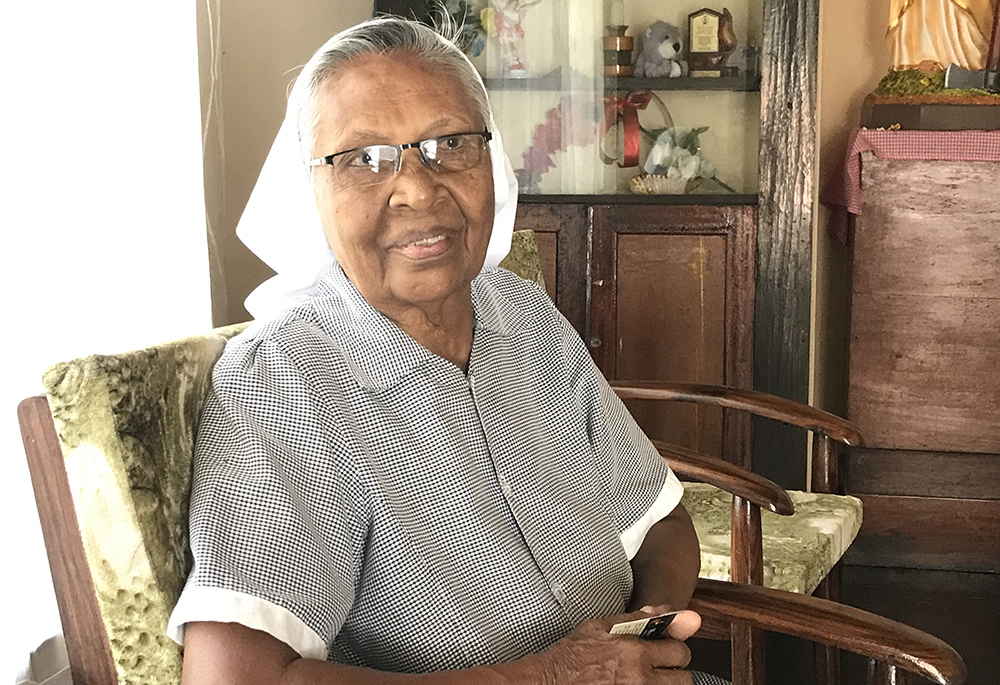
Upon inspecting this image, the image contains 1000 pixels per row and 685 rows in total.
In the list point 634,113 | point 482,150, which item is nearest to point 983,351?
point 634,113

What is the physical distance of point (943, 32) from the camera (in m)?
2.99

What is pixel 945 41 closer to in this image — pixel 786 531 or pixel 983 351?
pixel 983 351

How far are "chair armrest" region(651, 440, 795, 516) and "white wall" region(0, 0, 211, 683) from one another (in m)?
0.85

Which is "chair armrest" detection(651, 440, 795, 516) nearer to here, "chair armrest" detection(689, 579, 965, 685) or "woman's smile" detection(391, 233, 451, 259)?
"chair armrest" detection(689, 579, 965, 685)

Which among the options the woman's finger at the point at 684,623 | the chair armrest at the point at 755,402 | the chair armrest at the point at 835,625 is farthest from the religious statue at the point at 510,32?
the woman's finger at the point at 684,623

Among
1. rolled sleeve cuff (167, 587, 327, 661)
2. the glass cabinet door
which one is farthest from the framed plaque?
rolled sleeve cuff (167, 587, 327, 661)

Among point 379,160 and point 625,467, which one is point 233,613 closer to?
point 379,160

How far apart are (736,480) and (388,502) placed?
→ 854mm

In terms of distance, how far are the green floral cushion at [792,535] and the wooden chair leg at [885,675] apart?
608 mm

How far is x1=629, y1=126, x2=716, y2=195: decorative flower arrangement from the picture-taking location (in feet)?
8.94

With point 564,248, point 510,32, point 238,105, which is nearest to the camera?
point 238,105

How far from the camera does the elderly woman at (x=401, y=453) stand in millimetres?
1002

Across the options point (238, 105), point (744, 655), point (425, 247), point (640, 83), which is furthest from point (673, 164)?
point (425, 247)

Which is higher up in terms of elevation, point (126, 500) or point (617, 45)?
point (617, 45)
